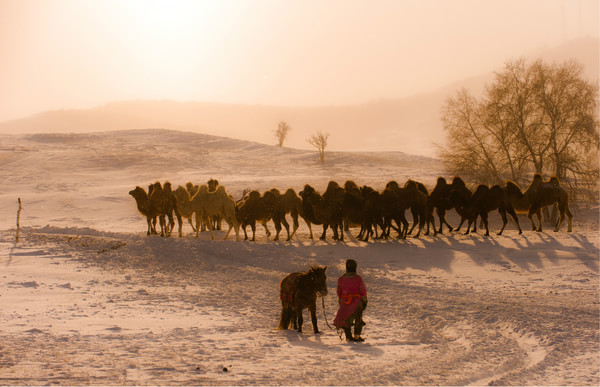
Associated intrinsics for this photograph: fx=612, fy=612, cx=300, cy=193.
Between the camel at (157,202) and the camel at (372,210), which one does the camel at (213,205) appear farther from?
the camel at (372,210)

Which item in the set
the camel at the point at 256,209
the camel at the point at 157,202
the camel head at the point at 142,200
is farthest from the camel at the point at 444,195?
the camel head at the point at 142,200

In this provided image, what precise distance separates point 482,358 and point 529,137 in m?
23.1

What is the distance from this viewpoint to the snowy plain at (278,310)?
7930mm

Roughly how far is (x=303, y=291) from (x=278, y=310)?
7.48ft

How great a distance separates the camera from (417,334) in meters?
10.3

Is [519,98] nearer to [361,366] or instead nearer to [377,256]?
[377,256]

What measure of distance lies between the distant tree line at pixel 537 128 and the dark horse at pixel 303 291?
21.6 meters

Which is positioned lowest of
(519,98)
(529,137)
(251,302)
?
(251,302)

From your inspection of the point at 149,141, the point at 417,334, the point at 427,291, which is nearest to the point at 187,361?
the point at 417,334

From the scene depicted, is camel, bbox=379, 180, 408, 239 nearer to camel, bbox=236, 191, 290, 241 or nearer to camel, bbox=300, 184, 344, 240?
camel, bbox=300, 184, 344, 240

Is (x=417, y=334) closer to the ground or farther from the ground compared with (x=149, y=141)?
closer to the ground

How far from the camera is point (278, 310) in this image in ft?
40.1

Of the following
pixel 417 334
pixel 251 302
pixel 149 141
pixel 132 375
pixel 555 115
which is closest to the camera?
pixel 132 375

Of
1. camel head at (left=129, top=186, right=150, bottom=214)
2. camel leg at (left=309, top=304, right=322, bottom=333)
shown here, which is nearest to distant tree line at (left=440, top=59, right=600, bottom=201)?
camel head at (left=129, top=186, right=150, bottom=214)
